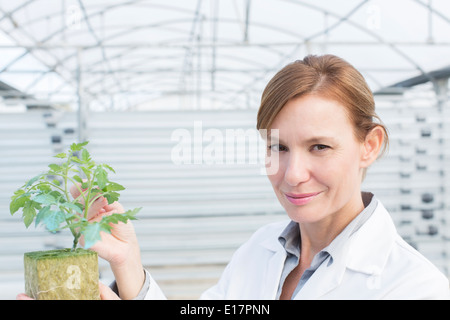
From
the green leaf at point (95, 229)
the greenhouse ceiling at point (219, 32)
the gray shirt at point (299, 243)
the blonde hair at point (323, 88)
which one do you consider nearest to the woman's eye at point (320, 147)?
the blonde hair at point (323, 88)

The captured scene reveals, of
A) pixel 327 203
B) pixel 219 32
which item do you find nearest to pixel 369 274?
pixel 327 203

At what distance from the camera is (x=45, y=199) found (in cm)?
62

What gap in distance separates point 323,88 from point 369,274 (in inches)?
16.2

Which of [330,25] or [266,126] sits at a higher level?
[330,25]

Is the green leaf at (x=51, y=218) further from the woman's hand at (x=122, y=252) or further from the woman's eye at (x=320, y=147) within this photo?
the woman's eye at (x=320, y=147)

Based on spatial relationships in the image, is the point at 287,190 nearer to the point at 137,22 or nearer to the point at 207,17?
the point at 207,17

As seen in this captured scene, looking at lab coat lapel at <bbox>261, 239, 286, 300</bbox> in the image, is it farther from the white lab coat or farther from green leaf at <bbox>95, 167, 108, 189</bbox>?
green leaf at <bbox>95, 167, 108, 189</bbox>

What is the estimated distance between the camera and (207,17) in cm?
776

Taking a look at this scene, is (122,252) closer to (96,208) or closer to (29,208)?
(96,208)

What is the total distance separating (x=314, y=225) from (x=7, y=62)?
7148 mm

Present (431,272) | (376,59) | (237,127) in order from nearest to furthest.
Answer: (431,272) → (237,127) → (376,59)

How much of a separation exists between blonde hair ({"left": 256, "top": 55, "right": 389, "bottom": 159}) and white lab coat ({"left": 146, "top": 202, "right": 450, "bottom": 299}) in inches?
9.2

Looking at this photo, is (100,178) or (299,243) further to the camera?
(299,243)

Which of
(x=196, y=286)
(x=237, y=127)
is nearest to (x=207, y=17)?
(x=237, y=127)
